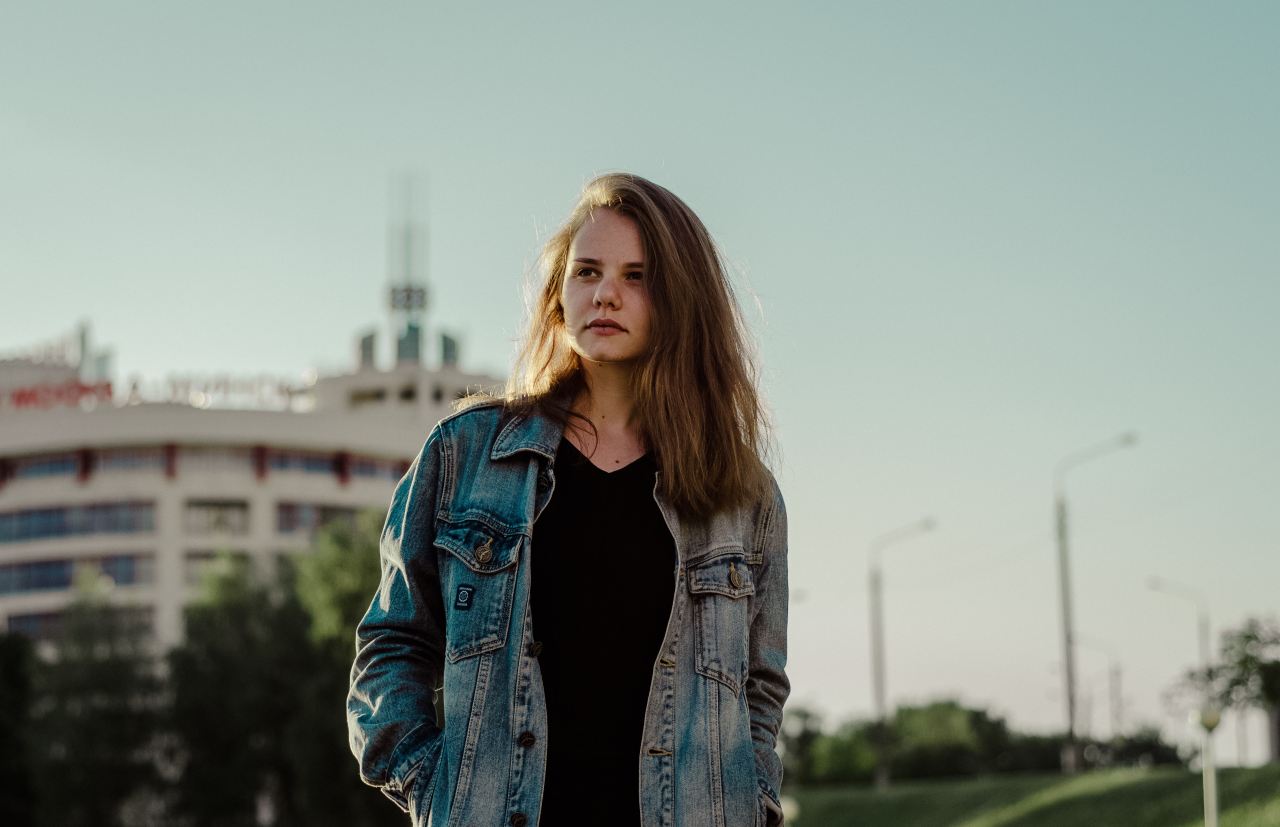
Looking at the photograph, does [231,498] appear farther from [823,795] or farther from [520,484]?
[520,484]

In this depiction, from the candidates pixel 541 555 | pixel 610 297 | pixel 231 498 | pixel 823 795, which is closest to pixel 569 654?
pixel 541 555

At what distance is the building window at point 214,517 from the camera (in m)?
84.1

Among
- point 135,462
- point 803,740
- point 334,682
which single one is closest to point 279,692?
point 334,682

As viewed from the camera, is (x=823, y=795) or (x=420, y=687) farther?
(x=823, y=795)

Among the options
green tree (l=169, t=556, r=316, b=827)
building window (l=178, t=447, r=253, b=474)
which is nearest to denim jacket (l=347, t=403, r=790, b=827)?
green tree (l=169, t=556, r=316, b=827)

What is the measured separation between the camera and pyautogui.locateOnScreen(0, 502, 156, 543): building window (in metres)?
82.2

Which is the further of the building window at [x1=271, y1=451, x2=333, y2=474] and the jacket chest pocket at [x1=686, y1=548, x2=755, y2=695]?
the building window at [x1=271, y1=451, x2=333, y2=474]

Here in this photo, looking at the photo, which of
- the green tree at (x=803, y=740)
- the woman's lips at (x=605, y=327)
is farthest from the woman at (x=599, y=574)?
the green tree at (x=803, y=740)

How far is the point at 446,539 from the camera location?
11.7 feet

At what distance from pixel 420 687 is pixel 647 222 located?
1052 mm

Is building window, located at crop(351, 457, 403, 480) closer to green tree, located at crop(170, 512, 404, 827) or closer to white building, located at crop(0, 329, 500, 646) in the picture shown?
white building, located at crop(0, 329, 500, 646)

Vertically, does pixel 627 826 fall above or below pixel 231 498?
below

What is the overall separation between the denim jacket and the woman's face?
0.65 feet

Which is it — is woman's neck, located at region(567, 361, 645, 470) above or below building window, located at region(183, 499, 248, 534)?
below
